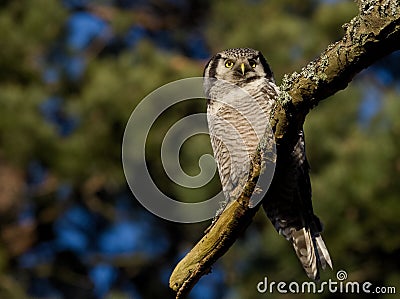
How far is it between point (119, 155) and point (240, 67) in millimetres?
3397

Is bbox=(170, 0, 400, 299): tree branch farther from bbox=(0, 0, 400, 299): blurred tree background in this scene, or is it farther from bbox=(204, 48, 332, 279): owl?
bbox=(0, 0, 400, 299): blurred tree background

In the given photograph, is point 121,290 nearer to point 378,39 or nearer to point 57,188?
point 57,188

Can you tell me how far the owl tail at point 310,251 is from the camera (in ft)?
13.3

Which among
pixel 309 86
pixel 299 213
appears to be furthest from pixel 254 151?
pixel 309 86

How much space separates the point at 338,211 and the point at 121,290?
3.33 meters

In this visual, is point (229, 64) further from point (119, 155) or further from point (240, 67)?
point (119, 155)

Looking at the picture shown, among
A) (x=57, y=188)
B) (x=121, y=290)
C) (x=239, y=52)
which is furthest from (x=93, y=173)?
(x=239, y=52)

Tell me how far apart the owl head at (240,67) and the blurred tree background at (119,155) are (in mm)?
1931

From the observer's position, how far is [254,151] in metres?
3.86

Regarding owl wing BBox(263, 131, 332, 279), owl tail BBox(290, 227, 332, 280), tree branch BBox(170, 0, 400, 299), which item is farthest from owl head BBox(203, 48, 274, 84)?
tree branch BBox(170, 0, 400, 299)

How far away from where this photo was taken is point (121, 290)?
8297 mm

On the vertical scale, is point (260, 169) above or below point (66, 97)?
below

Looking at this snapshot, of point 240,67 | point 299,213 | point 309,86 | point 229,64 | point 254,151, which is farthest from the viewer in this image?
point 229,64

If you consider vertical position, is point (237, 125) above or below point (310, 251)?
above
